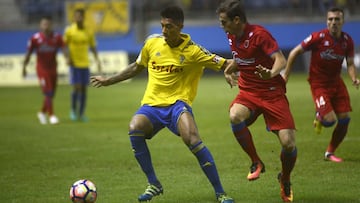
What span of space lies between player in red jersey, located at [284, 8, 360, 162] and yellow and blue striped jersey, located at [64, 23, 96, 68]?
7859 millimetres

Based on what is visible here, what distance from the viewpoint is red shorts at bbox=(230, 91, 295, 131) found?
327 inches

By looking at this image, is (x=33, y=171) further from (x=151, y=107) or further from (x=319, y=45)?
(x=319, y=45)

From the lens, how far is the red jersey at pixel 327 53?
1090 cm

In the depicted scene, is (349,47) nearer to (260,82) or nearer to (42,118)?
(260,82)

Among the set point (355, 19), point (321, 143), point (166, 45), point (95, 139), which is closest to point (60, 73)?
point (355, 19)

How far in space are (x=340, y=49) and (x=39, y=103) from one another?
1317 centimetres

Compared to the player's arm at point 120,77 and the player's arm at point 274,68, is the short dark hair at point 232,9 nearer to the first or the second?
the player's arm at point 274,68

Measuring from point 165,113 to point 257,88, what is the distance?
1.21m

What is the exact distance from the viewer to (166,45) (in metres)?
8.31

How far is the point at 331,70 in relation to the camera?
11078mm

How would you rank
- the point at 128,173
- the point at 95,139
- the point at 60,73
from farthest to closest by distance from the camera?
the point at 60,73 → the point at 95,139 → the point at 128,173

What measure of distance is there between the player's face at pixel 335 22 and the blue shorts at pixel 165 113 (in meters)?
3.55

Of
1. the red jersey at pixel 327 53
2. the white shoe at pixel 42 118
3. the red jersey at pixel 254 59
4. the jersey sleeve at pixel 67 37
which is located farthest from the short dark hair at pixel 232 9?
the jersey sleeve at pixel 67 37

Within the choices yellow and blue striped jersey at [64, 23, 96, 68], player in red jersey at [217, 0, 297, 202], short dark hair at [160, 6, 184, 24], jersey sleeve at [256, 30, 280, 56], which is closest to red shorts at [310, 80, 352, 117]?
player in red jersey at [217, 0, 297, 202]
